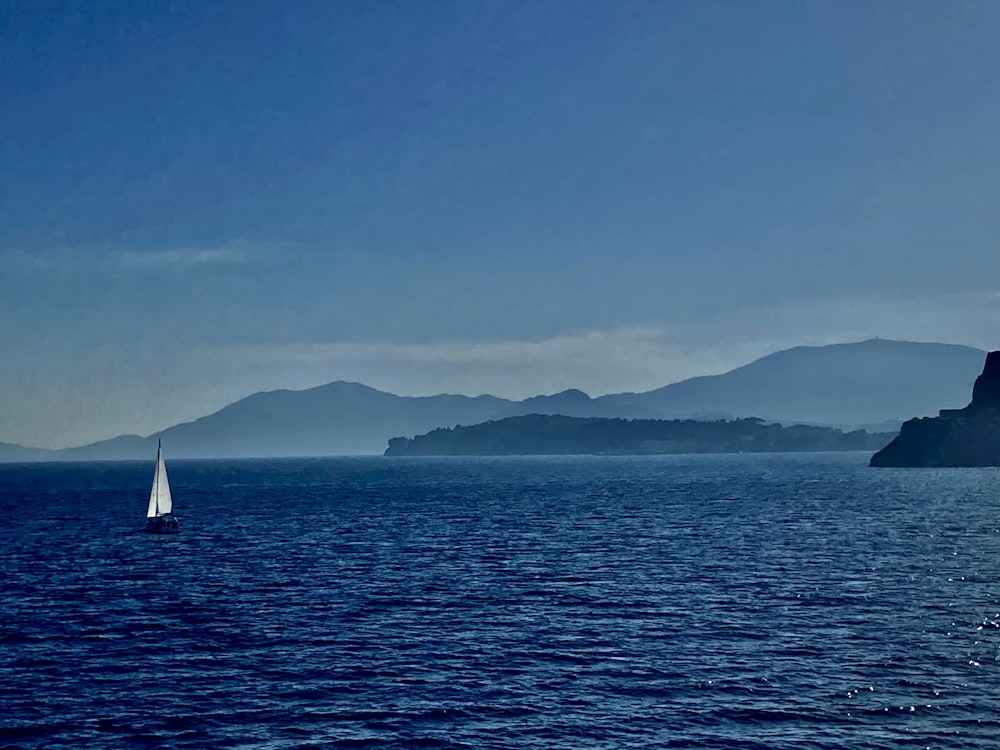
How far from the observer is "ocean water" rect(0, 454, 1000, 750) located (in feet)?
122

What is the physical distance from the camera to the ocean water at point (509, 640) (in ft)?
122

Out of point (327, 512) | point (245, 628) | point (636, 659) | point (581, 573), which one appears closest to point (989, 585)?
point (581, 573)

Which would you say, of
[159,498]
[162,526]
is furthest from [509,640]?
[159,498]

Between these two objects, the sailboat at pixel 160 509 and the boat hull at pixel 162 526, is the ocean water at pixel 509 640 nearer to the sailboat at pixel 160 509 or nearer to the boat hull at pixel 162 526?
the boat hull at pixel 162 526

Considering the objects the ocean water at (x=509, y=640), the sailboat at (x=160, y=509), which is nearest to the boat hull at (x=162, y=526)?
the sailboat at (x=160, y=509)

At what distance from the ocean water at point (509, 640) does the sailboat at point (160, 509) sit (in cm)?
657

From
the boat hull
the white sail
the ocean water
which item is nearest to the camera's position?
the ocean water

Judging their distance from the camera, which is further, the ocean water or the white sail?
A: the white sail

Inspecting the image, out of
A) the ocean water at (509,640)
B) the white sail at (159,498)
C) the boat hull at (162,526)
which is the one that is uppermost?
the white sail at (159,498)

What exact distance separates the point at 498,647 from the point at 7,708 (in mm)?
25604

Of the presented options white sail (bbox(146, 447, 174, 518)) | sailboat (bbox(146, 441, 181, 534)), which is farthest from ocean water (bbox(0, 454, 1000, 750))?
white sail (bbox(146, 447, 174, 518))

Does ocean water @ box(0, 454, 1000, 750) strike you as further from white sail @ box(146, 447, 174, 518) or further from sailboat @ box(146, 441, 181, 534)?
white sail @ box(146, 447, 174, 518)

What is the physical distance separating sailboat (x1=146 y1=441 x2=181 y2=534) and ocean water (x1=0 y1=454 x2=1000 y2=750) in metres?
6.57

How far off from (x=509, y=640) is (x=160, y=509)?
3221 inches
